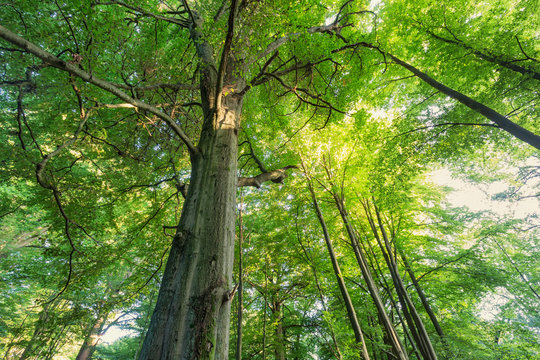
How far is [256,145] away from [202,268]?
4.11 meters

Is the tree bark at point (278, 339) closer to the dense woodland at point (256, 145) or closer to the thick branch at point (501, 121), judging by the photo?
the dense woodland at point (256, 145)

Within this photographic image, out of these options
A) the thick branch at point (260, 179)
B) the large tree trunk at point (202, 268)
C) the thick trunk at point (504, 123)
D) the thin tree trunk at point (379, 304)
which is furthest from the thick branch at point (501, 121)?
the thin tree trunk at point (379, 304)

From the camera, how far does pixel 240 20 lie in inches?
122

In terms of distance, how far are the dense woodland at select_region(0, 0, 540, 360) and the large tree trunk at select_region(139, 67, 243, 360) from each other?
0.01 meters

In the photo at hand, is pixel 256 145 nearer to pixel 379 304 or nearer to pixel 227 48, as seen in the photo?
pixel 227 48

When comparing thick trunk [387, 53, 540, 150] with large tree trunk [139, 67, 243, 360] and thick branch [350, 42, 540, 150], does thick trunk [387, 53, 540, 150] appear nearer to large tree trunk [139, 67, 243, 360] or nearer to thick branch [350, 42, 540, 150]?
thick branch [350, 42, 540, 150]

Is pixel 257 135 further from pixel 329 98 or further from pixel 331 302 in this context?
pixel 331 302

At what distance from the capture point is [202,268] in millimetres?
1518

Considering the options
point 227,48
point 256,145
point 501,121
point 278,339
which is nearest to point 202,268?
point 227,48

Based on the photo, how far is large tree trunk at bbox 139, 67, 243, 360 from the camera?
4.16 feet

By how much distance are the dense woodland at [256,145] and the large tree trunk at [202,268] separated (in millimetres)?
13

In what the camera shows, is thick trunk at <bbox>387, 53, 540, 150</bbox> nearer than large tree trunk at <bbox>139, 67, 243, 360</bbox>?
No

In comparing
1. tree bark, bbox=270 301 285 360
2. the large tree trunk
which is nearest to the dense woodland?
the large tree trunk

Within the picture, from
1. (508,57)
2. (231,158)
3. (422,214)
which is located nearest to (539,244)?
(422,214)
